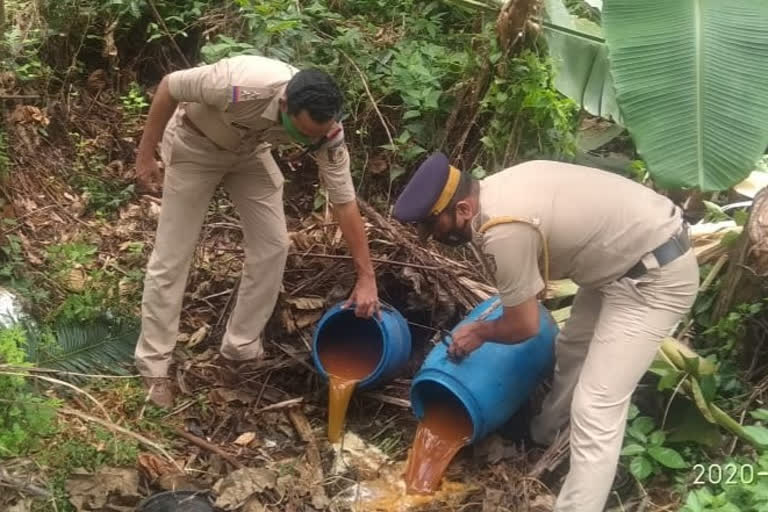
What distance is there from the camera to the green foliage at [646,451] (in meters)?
3.80

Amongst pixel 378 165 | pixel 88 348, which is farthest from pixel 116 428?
pixel 378 165

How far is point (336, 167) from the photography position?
402cm

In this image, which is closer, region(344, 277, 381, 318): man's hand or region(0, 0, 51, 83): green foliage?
region(344, 277, 381, 318): man's hand

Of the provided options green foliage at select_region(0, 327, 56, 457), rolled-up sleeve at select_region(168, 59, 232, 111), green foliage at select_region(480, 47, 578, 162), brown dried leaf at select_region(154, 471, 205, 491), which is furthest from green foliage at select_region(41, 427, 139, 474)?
green foliage at select_region(480, 47, 578, 162)

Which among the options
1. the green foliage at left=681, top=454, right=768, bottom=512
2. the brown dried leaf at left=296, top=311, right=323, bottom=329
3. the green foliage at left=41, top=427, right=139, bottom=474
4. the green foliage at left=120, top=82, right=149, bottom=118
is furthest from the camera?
the green foliage at left=120, top=82, right=149, bottom=118

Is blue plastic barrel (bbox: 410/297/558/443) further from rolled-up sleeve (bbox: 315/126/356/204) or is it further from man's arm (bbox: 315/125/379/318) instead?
rolled-up sleeve (bbox: 315/126/356/204)

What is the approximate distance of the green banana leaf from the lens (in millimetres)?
5172

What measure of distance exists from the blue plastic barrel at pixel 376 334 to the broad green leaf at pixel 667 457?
1.26m

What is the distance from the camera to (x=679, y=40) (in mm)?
3818

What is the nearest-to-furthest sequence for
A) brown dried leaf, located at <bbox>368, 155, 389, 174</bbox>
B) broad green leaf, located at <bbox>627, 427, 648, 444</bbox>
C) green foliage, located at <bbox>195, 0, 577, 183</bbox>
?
1. broad green leaf, located at <bbox>627, 427, 648, 444</bbox>
2. green foliage, located at <bbox>195, 0, 577, 183</bbox>
3. brown dried leaf, located at <bbox>368, 155, 389, 174</bbox>

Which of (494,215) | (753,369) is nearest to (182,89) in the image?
(494,215)

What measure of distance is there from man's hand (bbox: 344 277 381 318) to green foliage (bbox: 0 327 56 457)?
56.4 inches

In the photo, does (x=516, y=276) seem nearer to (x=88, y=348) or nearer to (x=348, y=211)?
(x=348, y=211)
